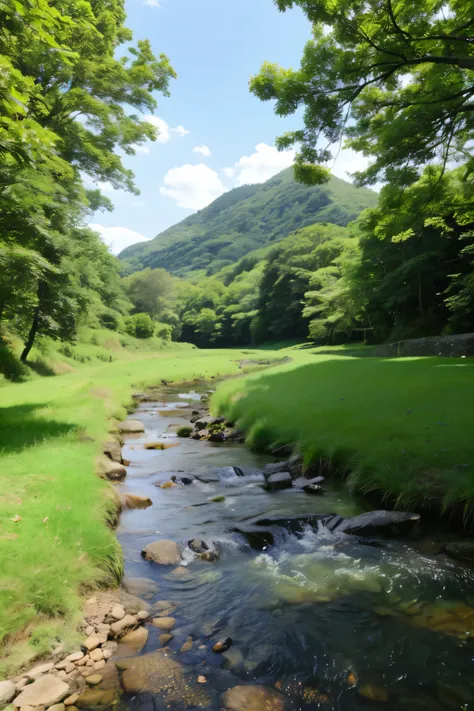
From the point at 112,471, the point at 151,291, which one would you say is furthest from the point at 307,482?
the point at 151,291

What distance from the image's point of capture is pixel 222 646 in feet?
15.1

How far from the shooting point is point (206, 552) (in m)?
6.68

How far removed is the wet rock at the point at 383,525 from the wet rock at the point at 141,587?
347cm

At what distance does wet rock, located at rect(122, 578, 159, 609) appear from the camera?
5633 millimetres

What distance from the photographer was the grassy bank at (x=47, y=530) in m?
4.43

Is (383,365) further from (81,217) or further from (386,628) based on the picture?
(81,217)

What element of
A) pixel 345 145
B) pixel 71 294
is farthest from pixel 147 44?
pixel 345 145

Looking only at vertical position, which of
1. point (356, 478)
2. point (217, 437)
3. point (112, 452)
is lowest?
point (217, 437)

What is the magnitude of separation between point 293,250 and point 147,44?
6399cm

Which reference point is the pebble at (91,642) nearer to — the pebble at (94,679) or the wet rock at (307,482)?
the pebble at (94,679)

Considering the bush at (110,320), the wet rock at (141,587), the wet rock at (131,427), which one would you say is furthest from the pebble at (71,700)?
the bush at (110,320)

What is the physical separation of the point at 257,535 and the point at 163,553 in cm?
172

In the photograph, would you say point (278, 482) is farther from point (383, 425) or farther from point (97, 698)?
point (97, 698)

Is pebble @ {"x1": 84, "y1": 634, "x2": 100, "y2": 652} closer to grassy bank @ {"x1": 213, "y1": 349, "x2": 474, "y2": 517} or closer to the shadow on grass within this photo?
the shadow on grass
